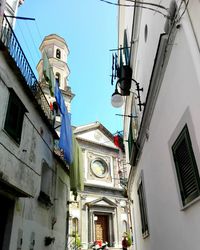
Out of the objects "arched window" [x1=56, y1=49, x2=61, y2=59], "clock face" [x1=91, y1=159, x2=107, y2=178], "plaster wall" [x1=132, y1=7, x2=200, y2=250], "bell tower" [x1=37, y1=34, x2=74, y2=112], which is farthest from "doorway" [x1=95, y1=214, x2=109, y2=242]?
"arched window" [x1=56, y1=49, x2=61, y2=59]

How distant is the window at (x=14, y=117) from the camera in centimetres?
607

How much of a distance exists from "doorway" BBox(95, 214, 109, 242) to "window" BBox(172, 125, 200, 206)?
1992 centimetres

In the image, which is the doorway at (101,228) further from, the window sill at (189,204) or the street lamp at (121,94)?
the window sill at (189,204)

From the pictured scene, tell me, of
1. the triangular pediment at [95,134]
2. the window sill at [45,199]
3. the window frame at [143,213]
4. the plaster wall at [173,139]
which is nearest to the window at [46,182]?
the window sill at [45,199]

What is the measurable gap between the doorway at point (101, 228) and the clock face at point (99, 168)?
3966 millimetres

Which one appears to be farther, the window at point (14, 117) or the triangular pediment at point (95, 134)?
the triangular pediment at point (95, 134)

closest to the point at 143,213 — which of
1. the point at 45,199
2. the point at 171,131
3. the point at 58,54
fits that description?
the point at 45,199

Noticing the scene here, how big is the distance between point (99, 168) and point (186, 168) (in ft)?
74.5

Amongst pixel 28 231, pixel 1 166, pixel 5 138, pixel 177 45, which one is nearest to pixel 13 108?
pixel 5 138

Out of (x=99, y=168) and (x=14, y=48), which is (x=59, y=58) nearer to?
(x=99, y=168)

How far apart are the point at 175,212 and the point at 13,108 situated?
4.51 m

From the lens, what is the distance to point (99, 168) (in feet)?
84.8

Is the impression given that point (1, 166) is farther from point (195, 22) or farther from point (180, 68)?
point (195, 22)

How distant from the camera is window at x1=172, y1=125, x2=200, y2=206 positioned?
3181mm
